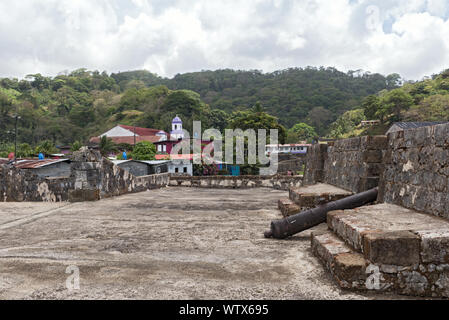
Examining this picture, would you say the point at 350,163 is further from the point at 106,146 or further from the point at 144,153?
the point at 106,146

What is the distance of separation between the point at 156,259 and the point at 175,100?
74233mm

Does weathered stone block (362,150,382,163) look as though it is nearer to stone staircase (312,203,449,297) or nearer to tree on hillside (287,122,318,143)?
stone staircase (312,203,449,297)

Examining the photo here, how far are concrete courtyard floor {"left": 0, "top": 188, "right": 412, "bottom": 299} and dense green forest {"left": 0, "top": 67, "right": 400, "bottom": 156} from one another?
58.9 m

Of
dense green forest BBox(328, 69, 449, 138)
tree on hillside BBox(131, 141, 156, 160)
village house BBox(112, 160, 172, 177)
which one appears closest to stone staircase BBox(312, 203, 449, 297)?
village house BBox(112, 160, 172, 177)

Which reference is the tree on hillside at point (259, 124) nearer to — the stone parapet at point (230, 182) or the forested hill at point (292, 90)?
the stone parapet at point (230, 182)

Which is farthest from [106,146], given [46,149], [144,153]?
[144,153]

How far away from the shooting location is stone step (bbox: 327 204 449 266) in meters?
2.72

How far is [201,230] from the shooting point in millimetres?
5172

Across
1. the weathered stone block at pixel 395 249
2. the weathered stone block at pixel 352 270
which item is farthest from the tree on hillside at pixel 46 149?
the weathered stone block at pixel 395 249

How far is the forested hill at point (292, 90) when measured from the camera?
92312mm
